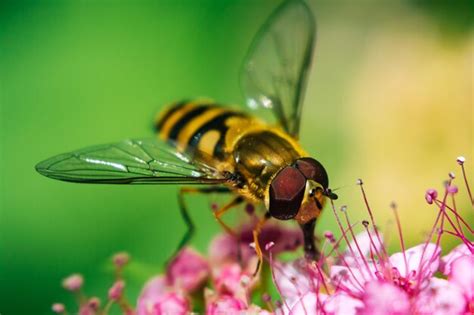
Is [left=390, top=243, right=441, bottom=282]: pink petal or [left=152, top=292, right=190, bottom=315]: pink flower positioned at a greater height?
[left=390, top=243, right=441, bottom=282]: pink petal

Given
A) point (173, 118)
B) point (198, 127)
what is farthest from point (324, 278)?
point (173, 118)

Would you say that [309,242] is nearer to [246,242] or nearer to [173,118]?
[246,242]

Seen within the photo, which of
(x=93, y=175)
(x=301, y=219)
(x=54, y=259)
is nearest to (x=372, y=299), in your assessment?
(x=301, y=219)

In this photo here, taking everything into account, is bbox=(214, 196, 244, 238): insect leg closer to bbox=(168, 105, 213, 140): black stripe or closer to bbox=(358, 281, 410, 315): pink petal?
bbox=(168, 105, 213, 140): black stripe

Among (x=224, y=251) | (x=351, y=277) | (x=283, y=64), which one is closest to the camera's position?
(x=351, y=277)

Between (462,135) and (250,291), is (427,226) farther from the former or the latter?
(250,291)

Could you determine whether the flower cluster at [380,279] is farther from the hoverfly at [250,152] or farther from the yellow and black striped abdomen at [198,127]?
the yellow and black striped abdomen at [198,127]

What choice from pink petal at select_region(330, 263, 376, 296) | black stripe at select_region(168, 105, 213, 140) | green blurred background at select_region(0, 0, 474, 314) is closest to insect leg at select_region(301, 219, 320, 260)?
pink petal at select_region(330, 263, 376, 296)
